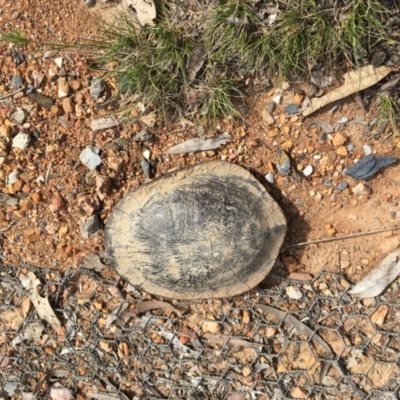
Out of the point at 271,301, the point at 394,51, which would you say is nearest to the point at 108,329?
the point at 271,301

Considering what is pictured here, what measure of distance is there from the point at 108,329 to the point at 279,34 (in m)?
1.70

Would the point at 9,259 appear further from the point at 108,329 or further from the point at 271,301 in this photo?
the point at 271,301

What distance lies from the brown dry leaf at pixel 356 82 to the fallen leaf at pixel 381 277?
2.69ft

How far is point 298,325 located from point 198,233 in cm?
74

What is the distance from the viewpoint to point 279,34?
7.16ft

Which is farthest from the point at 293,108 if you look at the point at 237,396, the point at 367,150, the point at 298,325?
the point at 237,396

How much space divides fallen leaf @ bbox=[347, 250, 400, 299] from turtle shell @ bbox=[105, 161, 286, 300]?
0.49 m

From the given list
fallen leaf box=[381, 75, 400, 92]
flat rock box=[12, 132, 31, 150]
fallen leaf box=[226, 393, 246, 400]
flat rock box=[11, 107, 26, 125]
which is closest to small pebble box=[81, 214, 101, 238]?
flat rock box=[12, 132, 31, 150]

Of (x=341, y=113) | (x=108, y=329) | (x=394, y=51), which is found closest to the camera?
(x=394, y=51)

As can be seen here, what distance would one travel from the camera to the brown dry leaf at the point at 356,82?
2178 millimetres

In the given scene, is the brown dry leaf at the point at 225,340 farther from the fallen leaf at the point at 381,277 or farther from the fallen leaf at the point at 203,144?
the fallen leaf at the point at 203,144

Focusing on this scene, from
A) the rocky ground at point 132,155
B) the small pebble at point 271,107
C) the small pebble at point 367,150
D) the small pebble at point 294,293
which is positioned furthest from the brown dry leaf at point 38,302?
the small pebble at point 367,150

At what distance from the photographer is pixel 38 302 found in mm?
2506

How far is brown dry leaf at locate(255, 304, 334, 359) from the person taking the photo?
2.38 meters
